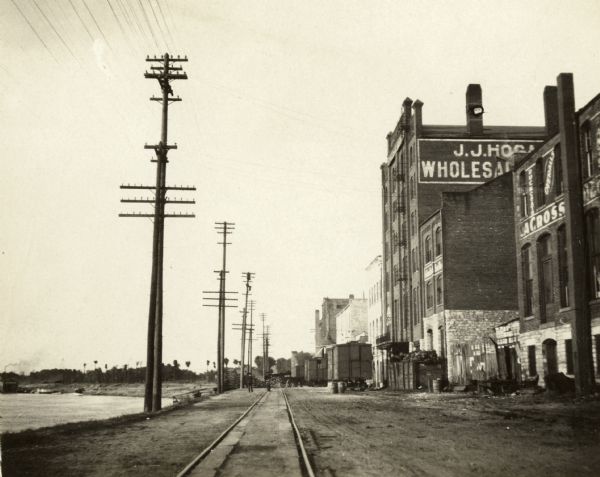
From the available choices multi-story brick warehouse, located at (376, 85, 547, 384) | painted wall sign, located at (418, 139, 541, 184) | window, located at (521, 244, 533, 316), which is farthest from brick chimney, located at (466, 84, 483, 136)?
window, located at (521, 244, 533, 316)

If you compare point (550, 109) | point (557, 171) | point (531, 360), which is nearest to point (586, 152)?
point (557, 171)

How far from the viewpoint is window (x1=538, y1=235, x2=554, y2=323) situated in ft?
86.8

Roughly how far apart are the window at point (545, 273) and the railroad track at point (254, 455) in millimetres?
13697

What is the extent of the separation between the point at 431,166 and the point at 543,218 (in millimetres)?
21442

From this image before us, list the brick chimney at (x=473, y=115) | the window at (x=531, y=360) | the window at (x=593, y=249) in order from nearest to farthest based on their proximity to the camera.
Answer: the window at (x=593, y=249) → the window at (x=531, y=360) → the brick chimney at (x=473, y=115)

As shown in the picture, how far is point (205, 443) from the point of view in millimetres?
13695

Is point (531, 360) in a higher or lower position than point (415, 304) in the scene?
lower

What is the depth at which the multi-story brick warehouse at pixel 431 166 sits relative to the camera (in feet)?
154

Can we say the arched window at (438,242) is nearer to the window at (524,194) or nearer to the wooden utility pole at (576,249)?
the window at (524,194)

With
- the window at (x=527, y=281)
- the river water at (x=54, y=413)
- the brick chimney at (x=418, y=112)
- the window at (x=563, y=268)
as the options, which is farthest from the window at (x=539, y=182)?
the brick chimney at (x=418, y=112)

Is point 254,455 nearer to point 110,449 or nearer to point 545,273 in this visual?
point 110,449

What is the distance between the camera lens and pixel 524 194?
29047mm

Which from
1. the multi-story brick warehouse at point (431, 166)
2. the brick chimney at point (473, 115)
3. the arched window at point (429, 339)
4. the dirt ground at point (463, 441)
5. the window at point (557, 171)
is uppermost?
the brick chimney at point (473, 115)

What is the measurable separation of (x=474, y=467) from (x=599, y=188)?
611 inches
